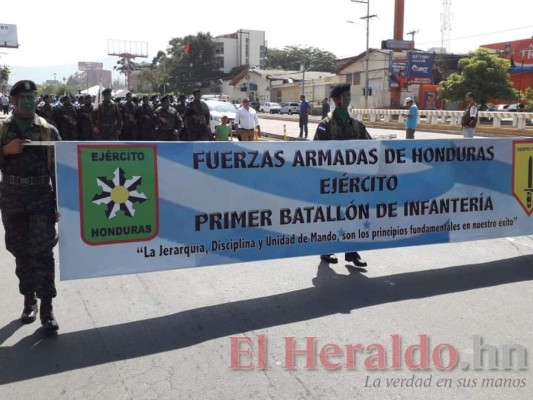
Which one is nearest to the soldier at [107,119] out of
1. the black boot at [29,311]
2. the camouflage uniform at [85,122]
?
the camouflage uniform at [85,122]

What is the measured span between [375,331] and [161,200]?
201cm

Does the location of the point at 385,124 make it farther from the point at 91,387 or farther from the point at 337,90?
the point at 91,387

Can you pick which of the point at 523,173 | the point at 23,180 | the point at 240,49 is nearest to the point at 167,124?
the point at 523,173

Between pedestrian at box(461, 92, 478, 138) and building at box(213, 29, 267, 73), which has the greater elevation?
building at box(213, 29, 267, 73)

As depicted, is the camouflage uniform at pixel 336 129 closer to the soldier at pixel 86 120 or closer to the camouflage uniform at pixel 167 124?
the camouflage uniform at pixel 167 124

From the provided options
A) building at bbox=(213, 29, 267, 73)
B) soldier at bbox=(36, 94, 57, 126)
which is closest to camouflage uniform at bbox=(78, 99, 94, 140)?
soldier at bbox=(36, 94, 57, 126)

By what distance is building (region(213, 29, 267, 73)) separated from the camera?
114 metres

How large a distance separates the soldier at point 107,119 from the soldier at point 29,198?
885cm

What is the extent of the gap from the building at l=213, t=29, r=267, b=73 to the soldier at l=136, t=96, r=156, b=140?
331 feet

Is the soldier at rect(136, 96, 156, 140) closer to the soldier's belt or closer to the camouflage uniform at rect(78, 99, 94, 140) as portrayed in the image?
the camouflage uniform at rect(78, 99, 94, 140)

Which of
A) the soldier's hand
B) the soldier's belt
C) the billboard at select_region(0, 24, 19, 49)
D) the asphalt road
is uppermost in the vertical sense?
the billboard at select_region(0, 24, 19, 49)

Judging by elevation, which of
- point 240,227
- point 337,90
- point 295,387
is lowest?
point 295,387

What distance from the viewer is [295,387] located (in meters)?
3.45

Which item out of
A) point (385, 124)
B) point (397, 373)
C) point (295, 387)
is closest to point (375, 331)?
point (397, 373)
